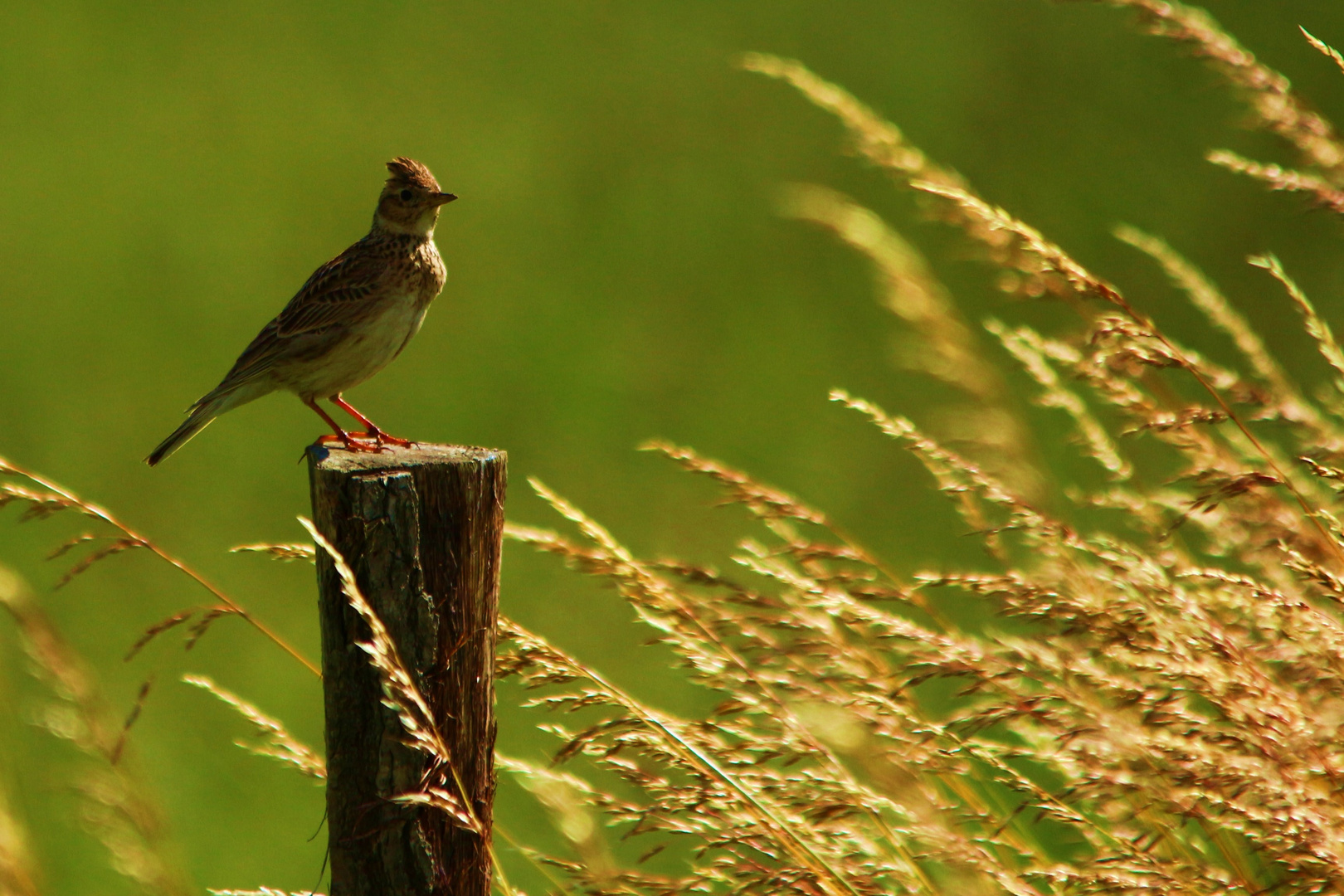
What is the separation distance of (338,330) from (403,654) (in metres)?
1.57

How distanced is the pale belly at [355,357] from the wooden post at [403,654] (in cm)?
133

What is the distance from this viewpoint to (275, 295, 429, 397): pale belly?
3.31 meters

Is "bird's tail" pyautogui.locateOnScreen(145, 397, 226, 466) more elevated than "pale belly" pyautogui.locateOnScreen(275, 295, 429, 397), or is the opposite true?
"pale belly" pyautogui.locateOnScreen(275, 295, 429, 397)

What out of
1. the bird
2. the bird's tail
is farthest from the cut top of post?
the bird's tail

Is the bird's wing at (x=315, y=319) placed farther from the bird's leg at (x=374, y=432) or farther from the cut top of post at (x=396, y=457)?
the cut top of post at (x=396, y=457)

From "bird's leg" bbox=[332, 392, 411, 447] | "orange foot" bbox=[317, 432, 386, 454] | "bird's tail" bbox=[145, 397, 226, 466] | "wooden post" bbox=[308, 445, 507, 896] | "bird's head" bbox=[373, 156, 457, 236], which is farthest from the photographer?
"bird's head" bbox=[373, 156, 457, 236]

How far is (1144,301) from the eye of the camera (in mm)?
16438

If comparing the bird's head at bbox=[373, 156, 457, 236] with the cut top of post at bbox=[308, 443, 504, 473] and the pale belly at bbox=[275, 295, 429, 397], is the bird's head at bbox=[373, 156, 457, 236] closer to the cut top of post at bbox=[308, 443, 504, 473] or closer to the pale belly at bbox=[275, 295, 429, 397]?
the pale belly at bbox=[275, 295, 429, 397]

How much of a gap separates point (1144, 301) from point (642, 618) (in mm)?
15620

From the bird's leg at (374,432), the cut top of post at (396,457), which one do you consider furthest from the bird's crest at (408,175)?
the cut top of post at (396,457)

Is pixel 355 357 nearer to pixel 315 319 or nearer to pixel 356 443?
pixel 315 319

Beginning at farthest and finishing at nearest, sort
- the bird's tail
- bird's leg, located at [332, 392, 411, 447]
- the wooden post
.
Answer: the bird's tail < bird's leg, located at [332, 392, 411, 447] < the wooden post

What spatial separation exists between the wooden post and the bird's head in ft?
5.33

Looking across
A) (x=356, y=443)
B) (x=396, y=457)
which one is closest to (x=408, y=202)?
(x=356, y=443)
